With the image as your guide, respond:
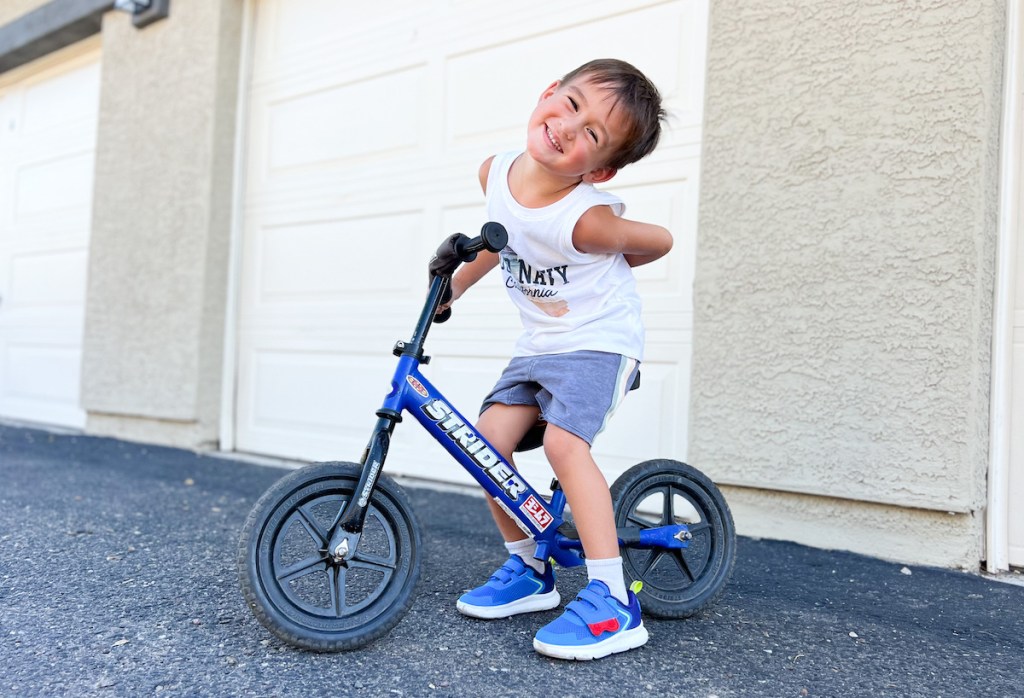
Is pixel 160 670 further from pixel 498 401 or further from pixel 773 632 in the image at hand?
pixel 773 632

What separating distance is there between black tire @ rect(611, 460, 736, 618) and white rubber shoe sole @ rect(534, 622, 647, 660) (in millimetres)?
215

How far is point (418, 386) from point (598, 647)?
0.69 m

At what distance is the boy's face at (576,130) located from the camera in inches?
70.4

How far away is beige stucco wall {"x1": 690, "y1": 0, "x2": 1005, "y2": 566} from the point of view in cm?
264

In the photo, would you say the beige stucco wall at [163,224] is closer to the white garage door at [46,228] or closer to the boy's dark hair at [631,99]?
the white garage door at [46,228]

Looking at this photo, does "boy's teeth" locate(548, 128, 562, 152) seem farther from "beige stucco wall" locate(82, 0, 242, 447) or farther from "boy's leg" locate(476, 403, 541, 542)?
"beige stucco wall" locate(82, 0, 242, 447)

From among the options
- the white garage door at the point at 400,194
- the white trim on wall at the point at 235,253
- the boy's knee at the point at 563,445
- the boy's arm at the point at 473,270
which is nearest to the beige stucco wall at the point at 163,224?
the white trim on wall at the point at 235,253

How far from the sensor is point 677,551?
213cm

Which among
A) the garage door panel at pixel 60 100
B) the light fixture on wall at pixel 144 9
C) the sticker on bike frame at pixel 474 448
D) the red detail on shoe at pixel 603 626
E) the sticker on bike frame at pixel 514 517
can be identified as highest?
the light fixture on wall at pixel 144 9

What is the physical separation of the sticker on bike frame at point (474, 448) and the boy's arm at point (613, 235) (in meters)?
0.48

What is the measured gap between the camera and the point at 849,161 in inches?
112

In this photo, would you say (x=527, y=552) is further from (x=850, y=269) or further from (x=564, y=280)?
(x=850, y=269)

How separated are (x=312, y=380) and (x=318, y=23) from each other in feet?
6.58

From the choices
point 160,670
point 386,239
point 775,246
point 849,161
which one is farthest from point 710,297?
point 160,670
